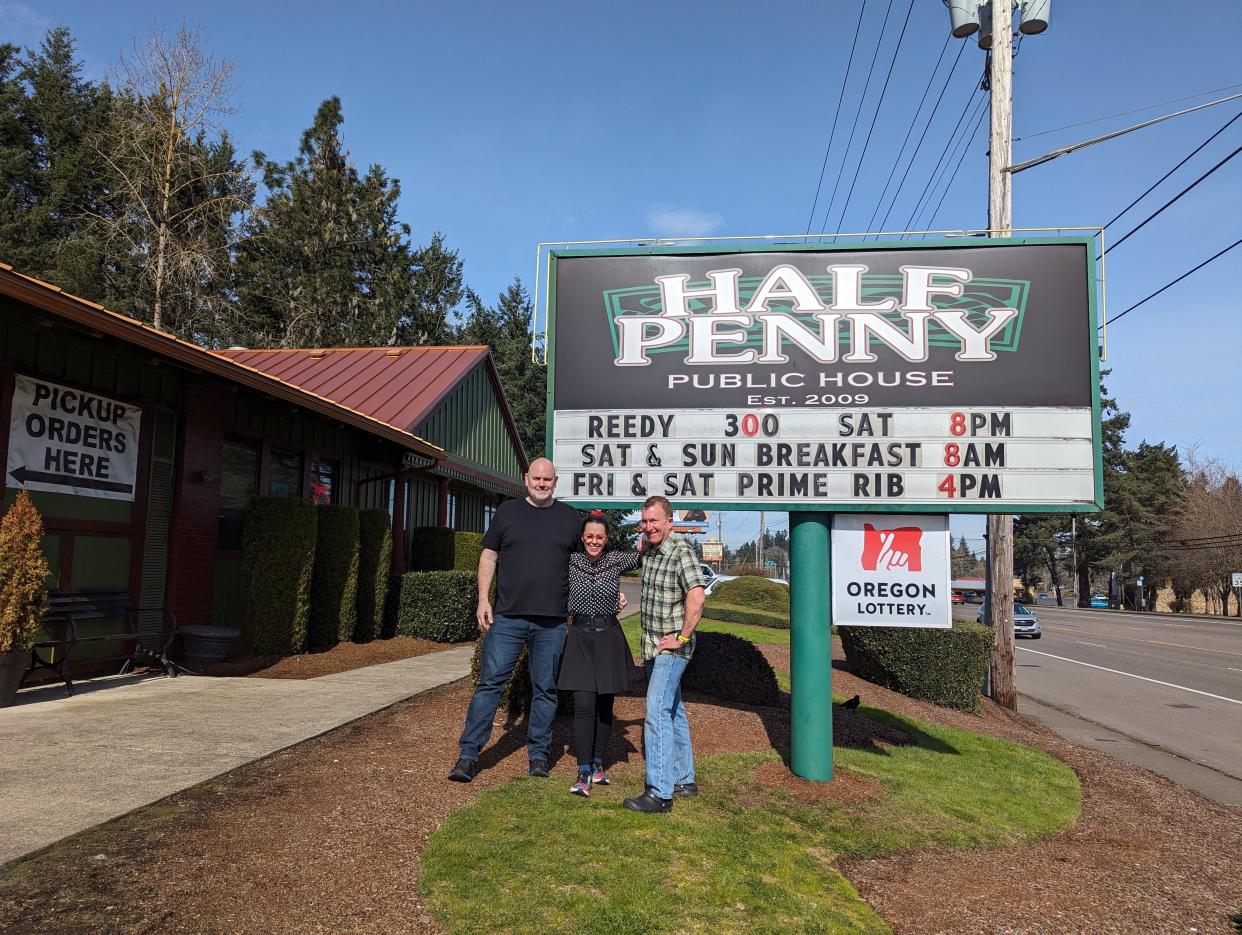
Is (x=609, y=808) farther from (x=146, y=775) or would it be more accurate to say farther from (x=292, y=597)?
(x=292, y=597)

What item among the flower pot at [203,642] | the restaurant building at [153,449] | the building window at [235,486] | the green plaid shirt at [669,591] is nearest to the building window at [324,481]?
the restaurant building at [153,449]

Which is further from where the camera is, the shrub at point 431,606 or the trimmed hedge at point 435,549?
the trimmed hedge at point 435,549

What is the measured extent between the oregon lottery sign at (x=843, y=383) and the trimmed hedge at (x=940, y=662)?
186 inches

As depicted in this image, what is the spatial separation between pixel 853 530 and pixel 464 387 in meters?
14.6

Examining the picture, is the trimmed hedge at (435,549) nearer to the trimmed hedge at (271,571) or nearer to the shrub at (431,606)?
the shrub at (431,606)

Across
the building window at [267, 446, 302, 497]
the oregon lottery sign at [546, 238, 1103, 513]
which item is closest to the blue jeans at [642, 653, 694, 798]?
the oregon lottery sign at [546, 238, 1103, 513]

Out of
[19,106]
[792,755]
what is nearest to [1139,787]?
[792,755]

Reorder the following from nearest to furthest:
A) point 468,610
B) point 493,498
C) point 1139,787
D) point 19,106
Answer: point 1139,787
point 468,610
point 493,498
point 19,106

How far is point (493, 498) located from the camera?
2336cm

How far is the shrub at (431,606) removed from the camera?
1316cm

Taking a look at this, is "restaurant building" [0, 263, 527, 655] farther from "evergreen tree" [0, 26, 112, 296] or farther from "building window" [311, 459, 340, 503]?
"evergreen tree" [0, 26, 112, 296]

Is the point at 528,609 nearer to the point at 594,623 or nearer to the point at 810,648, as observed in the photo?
the point at 594,623

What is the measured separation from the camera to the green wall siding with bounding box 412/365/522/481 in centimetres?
1752

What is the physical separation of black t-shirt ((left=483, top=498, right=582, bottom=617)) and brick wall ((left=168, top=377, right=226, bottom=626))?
240 inches
